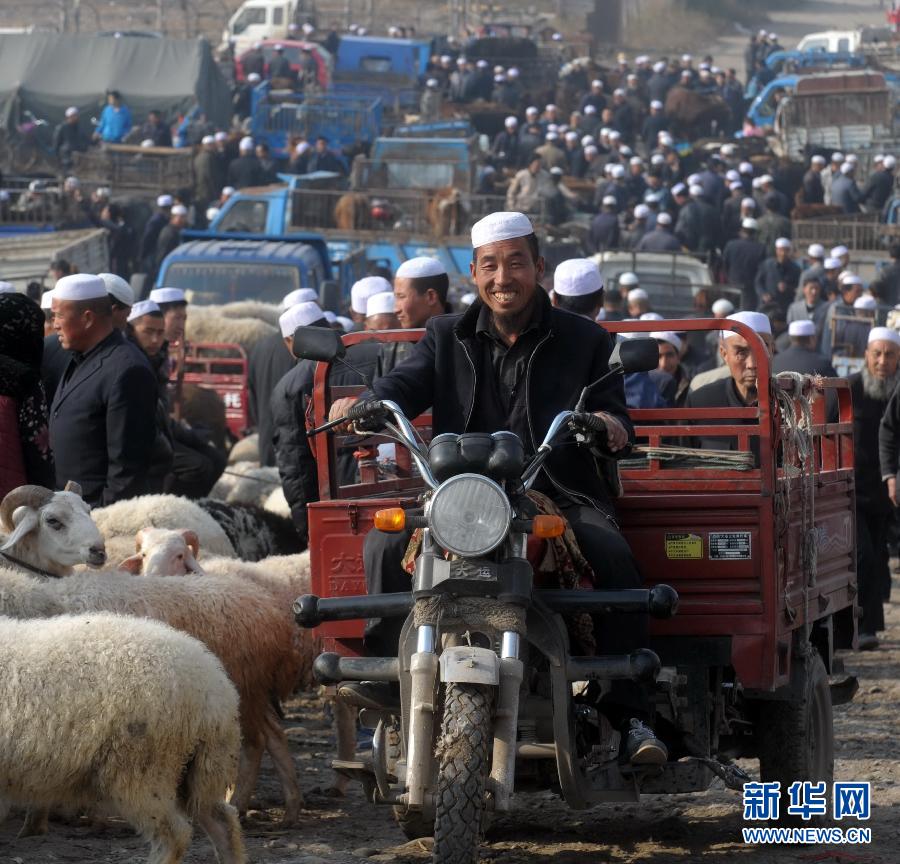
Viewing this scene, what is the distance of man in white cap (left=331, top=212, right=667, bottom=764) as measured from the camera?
17.4 ft

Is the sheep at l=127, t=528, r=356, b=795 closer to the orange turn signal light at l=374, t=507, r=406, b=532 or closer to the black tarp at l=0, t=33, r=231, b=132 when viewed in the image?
the orange turn signal light at l=374, t=507, r=406, b=532

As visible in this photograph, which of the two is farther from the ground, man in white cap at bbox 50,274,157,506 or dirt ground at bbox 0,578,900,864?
man in white cap at bbox 50,274,157,506

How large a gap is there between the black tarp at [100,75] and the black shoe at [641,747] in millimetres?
30811

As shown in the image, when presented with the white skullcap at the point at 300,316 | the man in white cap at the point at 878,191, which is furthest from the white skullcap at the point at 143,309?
the man in white cap at the point at 878,191

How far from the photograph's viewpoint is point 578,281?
27.8 ft

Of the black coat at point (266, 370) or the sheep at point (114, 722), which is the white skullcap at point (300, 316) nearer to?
the black coat at point (266, 370)

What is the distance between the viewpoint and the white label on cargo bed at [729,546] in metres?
5.64

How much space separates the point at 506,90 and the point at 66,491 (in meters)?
33.5

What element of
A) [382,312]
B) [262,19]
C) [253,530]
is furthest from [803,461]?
[262,19]

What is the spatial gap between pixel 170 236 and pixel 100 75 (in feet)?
41.3

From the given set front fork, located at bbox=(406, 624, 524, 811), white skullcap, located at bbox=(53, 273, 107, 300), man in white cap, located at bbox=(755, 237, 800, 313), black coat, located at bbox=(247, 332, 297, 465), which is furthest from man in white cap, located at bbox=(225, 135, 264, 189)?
front fork, located at bbox=(406, 624, 524, 811)

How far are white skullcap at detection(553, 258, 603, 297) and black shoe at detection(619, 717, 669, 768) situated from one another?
3608 mm

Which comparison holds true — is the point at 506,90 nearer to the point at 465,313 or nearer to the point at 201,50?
the point at 201,50

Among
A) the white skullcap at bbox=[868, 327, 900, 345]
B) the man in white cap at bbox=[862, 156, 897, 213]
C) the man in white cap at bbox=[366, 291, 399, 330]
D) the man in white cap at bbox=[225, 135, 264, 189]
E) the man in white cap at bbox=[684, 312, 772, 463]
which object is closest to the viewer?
the man in white cap at bbox=[684, 312, 772, 463]
